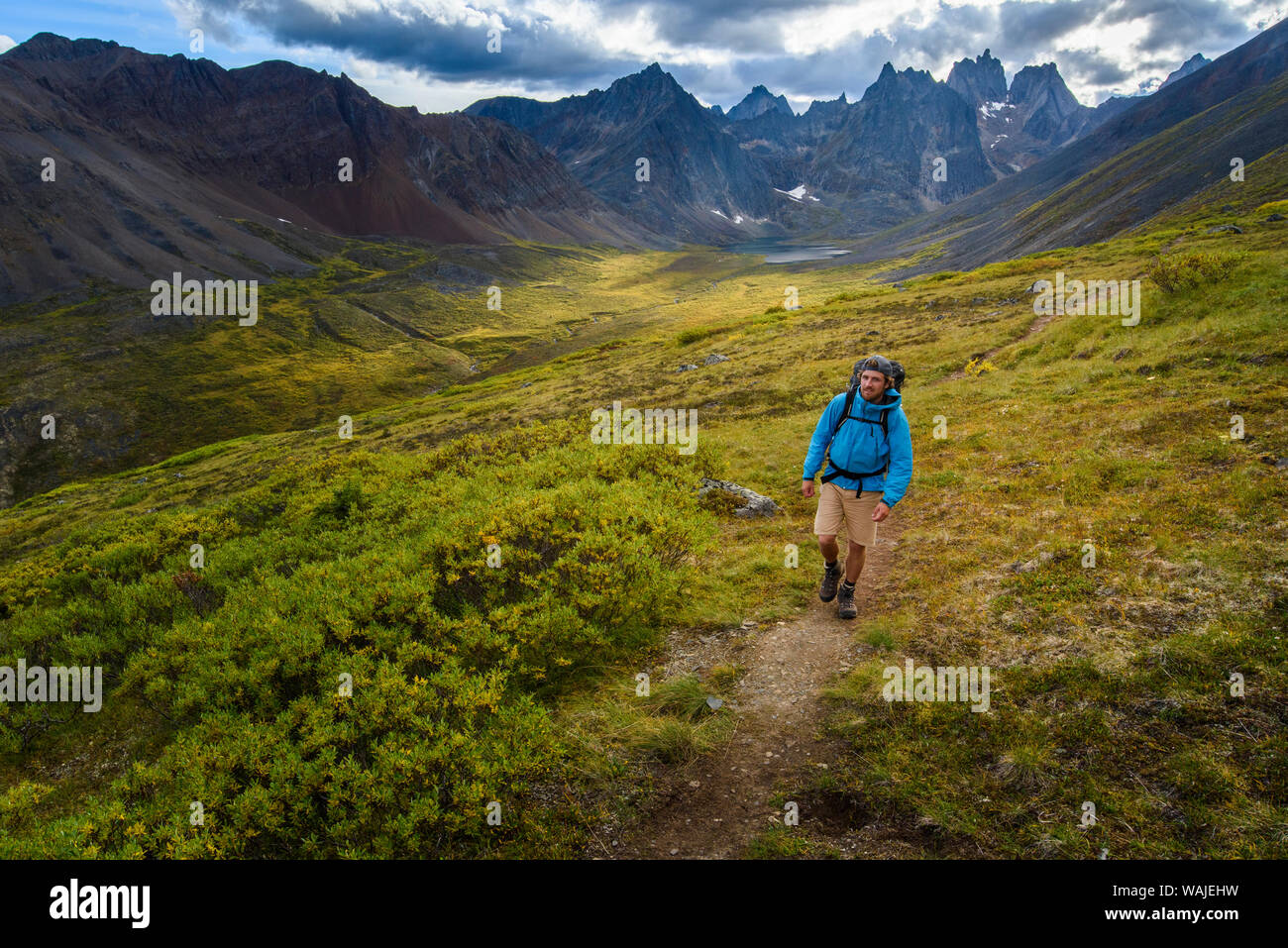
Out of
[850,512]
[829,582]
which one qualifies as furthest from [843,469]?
[829,582]

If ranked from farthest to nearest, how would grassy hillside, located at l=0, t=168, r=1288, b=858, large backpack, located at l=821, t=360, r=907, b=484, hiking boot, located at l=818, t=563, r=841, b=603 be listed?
hiking boot, located at l=818, t=563, r=841, b=603 < large backpack, located at l=821, t=360, r=907, b=484 < grassy hillside, located at l=0, t=168, r=1288, b=858

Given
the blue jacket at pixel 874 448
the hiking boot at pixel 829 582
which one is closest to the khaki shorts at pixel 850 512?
the blue jacket at pixel 874 448

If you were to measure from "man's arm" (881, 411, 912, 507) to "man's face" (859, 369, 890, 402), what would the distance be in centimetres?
45

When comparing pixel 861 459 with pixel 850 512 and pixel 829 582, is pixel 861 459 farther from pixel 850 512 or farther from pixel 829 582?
pixel 829 582

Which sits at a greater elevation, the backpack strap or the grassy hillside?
the backpack strap

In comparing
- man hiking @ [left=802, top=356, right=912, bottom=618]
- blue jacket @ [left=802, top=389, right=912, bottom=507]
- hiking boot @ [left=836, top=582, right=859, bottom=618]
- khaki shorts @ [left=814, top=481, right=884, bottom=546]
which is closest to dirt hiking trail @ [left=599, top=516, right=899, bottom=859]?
hiking boot @ [left=836, top=582, right=859, bottom=618]

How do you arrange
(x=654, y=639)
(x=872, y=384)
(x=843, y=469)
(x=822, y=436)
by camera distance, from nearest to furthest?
(x=872, y=384)
(x=843, y=469)
(x=822, y=436)
(x=654, y=639)

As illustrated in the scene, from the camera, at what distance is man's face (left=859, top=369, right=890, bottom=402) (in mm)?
→ 9430

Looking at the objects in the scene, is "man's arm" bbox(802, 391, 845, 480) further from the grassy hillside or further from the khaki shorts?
the grassy hillside

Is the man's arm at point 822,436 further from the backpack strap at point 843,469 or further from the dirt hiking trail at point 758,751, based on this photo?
the dirt hiking trail at point 758,751

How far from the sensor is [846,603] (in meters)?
10.2

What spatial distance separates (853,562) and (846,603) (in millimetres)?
740

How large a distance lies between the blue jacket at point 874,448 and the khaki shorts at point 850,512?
153mm
